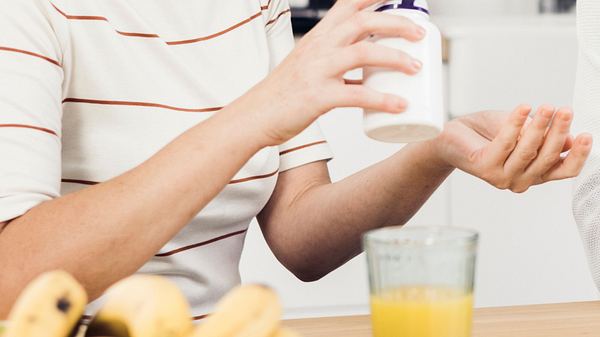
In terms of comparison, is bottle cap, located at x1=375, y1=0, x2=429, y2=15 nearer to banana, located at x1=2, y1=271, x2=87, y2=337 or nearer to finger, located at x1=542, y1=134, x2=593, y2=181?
finger, located at x1=542, y1=134, x2=593, y2=181

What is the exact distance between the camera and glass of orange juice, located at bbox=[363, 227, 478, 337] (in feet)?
1.73

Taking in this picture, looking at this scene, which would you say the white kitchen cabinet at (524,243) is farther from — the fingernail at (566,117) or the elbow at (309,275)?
the fingernail at (566,117)

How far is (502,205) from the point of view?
1.82 metres

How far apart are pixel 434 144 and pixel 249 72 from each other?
0.94 feet

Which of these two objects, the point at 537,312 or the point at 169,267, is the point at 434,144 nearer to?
the point at 537,312

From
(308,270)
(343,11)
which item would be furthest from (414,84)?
(308,270)

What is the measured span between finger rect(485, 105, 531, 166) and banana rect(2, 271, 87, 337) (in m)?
0.47

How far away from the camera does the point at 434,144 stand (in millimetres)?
879

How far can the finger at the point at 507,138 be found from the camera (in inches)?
29.3

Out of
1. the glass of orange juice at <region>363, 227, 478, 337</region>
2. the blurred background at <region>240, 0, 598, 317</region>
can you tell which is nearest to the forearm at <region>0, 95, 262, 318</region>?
the glass of orange juice at <region>363, 227, 478, 337</region>

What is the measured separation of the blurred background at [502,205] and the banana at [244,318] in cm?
135

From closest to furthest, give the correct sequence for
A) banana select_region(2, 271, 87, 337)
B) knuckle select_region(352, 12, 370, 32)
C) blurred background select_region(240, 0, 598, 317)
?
banana select_region(2, 271, 87, 337) < knuckle select_region(352, 12, 370, 32) < blurred background select_region(240, 0, 598, 317)

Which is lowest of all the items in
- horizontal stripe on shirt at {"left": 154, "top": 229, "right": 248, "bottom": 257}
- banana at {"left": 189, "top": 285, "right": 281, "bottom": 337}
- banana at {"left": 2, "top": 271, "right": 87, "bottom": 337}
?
horizontal stripe on shirt at {"left": 154, "top": 229, "right": 248, "bottom": 257}

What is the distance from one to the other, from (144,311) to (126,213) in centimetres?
36
